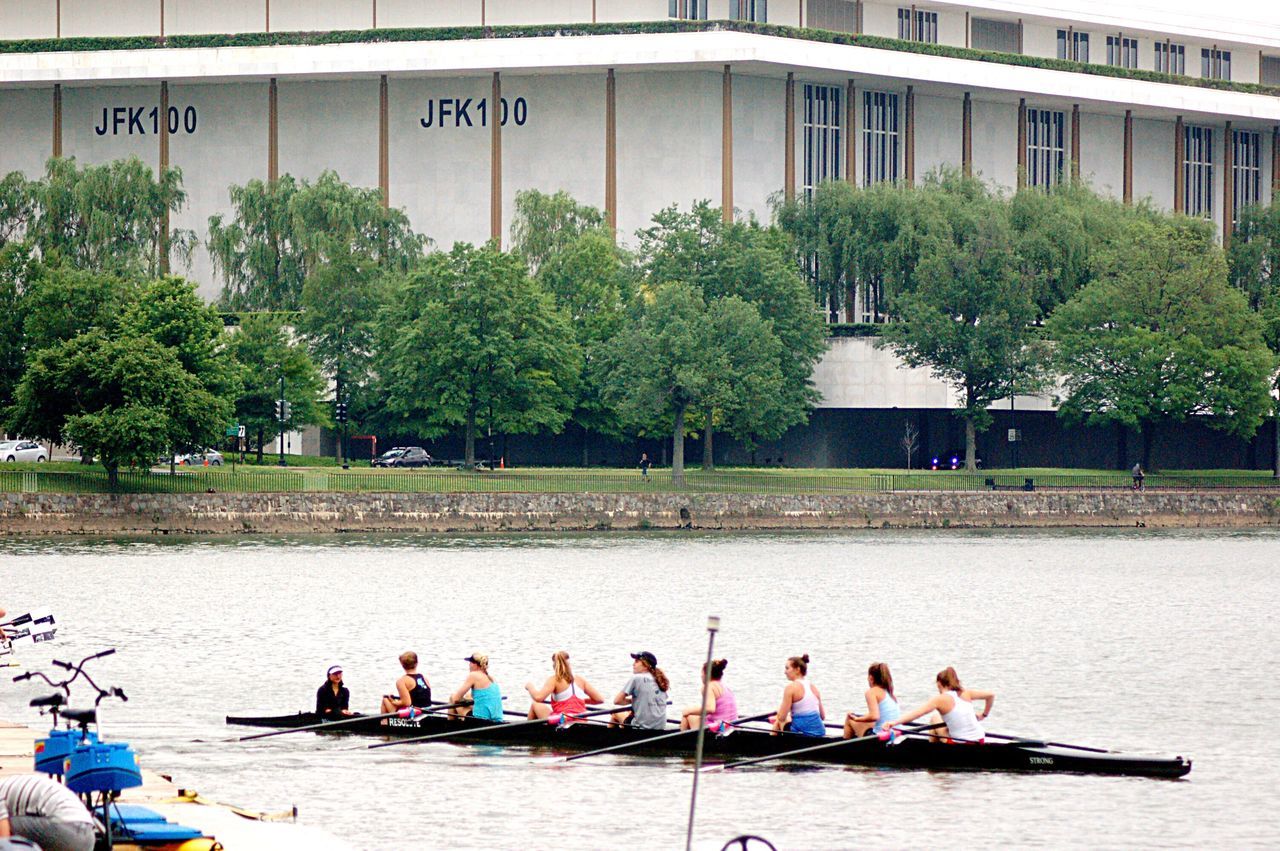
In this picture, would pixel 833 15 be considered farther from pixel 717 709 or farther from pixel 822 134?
pixel 717 709

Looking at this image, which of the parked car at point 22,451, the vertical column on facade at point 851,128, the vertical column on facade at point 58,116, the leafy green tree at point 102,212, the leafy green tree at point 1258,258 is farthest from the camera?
the vertical column on facade at point 58,116

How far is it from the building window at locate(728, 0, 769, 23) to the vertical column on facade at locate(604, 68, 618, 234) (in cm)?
811

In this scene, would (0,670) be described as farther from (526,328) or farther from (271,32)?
(271,32)

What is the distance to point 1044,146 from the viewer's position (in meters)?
123

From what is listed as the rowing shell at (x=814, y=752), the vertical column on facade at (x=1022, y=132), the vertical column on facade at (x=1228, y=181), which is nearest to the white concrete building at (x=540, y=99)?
the vertical column on facade at (x=1022, y=132)

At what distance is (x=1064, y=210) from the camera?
10575 centimetres

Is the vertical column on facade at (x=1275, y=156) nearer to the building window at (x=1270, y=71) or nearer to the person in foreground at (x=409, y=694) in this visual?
the building window at (x=1270, y=71)

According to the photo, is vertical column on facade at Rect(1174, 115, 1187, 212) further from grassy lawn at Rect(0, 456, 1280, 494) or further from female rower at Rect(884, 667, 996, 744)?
female rower at Rect(884, 667, 996, 744)

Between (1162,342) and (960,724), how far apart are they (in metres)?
71.0

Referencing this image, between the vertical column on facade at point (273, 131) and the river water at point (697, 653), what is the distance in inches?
1599

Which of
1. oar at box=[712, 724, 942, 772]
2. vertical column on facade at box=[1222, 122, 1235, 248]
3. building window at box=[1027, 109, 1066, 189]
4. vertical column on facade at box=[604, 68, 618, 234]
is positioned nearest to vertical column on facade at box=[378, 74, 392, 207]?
vertical column on facade at box=[604, 68, 618, 234]

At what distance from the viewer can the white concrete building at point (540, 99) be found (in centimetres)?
11331

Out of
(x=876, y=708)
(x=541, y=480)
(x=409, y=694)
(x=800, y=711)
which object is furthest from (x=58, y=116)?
(x=876, y=708)

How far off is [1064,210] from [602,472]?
96.0 feet
